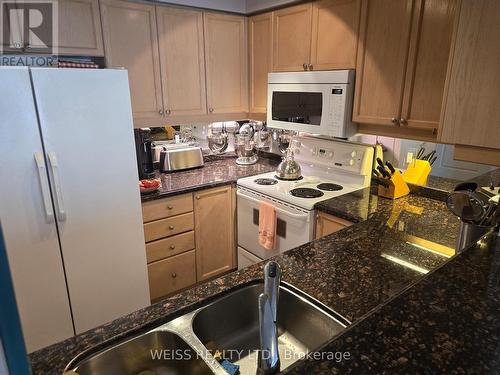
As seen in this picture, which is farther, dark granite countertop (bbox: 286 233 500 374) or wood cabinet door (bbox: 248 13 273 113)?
wood cabinet door (bbox: 248 13 273 113)

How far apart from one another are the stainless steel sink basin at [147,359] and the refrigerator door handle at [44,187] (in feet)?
3.50

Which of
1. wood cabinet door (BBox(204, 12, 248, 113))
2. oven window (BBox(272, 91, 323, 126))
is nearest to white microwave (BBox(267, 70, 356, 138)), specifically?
oven window (BBox(272, 91, 323, 126))

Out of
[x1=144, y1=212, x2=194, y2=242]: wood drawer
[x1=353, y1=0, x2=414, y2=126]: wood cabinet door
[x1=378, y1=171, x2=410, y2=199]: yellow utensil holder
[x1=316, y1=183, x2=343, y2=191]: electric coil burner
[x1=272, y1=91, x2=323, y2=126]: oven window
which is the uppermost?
[x1=353, y1=0, x2=414, y2=126]: wood cabinet door

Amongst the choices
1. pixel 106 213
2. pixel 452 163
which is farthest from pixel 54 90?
pixel 452 163

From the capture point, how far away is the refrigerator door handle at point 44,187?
163cm

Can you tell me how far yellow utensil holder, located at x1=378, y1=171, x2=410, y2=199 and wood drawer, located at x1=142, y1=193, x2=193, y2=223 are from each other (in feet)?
4.42

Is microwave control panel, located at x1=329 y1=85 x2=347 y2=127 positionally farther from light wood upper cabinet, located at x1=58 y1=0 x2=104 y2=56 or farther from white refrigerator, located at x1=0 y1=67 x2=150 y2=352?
light wood upper cabinet, located at x1=58 y1=0 x2=104 y2=56

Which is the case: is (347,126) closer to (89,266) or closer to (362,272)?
(362,272)

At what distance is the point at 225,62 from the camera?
2828 millimetres

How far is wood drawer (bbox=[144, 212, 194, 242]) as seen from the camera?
234 cm

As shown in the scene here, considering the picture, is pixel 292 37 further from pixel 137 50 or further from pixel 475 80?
pixel 475 80

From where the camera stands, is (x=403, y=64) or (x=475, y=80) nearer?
(x=475, y=80)

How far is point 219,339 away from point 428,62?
173 centimetres

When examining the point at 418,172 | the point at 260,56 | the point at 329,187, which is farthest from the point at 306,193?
the point at 260,56
